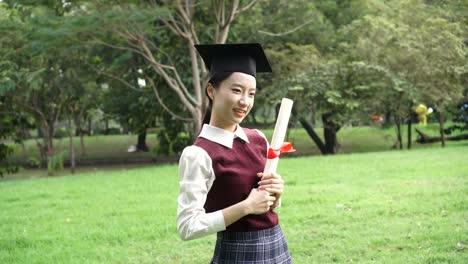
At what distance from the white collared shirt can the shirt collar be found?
9 cm

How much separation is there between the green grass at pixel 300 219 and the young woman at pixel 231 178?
2152mm

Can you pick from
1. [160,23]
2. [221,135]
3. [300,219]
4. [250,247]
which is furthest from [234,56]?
[160,23]

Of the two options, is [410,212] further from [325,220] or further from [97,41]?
Result: [97,41]

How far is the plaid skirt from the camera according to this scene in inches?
85.4

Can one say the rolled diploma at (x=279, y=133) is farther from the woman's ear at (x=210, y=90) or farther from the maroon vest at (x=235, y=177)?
the woman's ear at (x=210, y=90)

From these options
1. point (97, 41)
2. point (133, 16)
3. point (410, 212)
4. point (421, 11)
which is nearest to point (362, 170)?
point (410, 212)

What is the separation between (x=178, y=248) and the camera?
4750 millimetres

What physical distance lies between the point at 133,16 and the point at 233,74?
343 inches

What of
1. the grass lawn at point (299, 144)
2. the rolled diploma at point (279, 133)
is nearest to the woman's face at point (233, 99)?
the rolled diploma at point (279, 133)

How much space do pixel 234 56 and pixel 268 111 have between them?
1691cm

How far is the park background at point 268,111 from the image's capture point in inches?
195

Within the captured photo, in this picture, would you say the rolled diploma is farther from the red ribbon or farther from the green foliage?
the green foliage

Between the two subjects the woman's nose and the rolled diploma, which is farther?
the woman's nose

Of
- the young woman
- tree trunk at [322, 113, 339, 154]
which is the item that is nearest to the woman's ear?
the young woman
